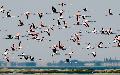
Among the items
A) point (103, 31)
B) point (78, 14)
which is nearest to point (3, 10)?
point (78, 14)

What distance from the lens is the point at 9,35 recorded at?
59750 mm

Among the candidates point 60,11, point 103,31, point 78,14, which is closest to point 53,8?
point 60,11

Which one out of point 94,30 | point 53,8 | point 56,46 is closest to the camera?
point 53,8

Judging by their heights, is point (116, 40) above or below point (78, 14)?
below

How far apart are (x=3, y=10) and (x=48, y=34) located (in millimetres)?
6846

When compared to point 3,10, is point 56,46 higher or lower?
lower

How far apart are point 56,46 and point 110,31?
888cm

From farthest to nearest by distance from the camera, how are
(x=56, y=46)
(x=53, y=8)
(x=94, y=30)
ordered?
(x=56, y=46)
(x=94, y=30)
(x=53, y=8)

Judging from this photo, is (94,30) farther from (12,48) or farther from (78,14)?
(12,48)

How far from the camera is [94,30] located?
2175 inches

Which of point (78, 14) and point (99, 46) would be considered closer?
point (78, 14)

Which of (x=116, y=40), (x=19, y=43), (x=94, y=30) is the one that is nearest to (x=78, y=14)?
(x=94, y=30)

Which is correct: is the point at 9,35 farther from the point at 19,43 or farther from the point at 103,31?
the point at 103,31

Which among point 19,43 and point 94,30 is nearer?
point 94,30
